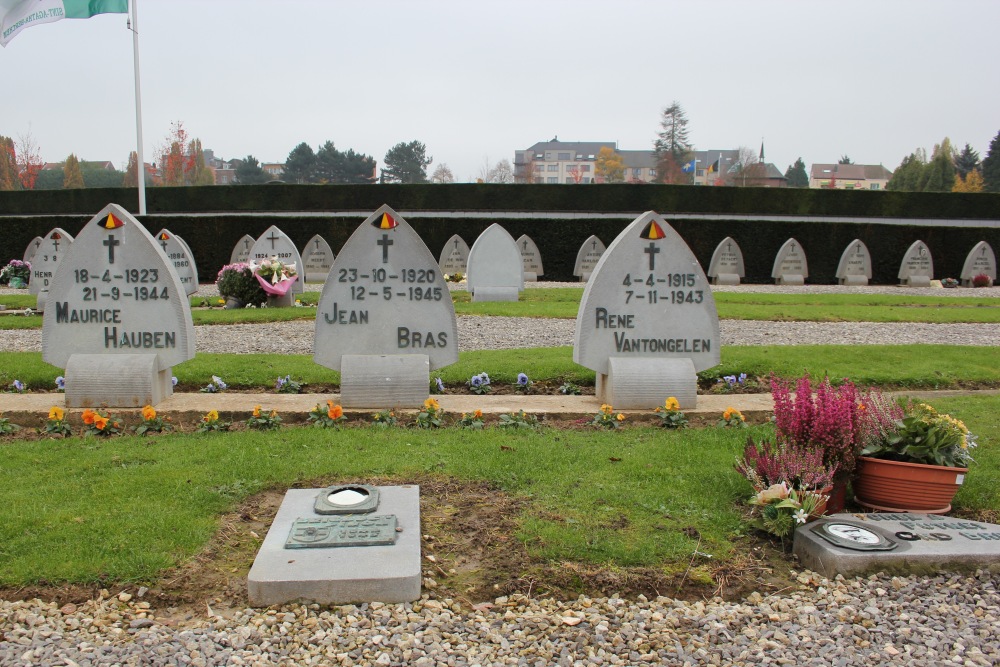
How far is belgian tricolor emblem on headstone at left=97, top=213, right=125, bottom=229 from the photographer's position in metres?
6.13

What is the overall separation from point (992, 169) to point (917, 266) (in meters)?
46.4

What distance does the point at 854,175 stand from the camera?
334 feet

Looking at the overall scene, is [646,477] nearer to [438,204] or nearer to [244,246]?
[244,246]

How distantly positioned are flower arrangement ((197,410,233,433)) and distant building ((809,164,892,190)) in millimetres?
104951

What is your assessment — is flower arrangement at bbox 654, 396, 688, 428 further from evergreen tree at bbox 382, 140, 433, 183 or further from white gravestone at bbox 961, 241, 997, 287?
evergreen tree at bbox 382, 140, 433, 183

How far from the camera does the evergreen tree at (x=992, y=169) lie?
58.9 metres

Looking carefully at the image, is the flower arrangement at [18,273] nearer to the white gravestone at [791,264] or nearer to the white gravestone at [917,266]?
the white gravestone at [791,264]

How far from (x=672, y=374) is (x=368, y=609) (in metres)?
3.67

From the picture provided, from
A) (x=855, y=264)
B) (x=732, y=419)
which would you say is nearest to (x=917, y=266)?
(x=855, y=264)

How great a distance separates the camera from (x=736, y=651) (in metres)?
2.81

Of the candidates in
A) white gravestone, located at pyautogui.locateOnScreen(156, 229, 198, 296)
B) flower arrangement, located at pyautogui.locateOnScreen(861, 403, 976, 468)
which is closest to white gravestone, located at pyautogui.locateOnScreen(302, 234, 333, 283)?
white gravestone, located at pyautogui.locateOnScreen(156, 229, 198, 296)

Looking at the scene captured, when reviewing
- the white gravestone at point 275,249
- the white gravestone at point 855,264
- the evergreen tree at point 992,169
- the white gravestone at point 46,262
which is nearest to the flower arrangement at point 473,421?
the white gravestone at point 275,249

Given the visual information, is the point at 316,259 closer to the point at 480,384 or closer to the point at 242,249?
the point at 242,249

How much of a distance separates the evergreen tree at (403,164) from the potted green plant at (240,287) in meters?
55.2
